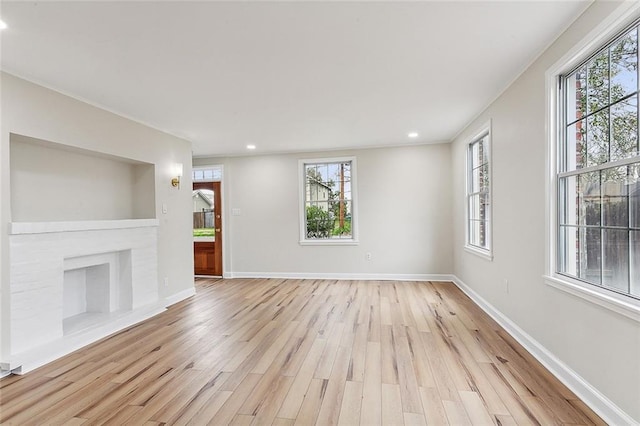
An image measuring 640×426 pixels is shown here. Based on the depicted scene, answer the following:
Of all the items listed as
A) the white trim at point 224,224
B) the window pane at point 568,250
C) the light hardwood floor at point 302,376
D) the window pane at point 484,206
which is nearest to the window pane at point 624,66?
the window pane at point 568,250

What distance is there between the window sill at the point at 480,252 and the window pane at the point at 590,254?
146 cm

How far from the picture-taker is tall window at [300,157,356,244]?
19.2ft

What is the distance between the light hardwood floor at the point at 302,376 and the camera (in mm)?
1886

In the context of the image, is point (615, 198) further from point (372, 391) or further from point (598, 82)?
point (372, 391)

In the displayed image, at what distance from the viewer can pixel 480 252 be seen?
3932 mm

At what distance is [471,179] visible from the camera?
4.54 m

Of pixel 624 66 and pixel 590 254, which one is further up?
pixel 624 66

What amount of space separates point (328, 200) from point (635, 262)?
4590 millimetres

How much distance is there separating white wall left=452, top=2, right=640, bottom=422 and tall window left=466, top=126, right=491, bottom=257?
0.70 feet

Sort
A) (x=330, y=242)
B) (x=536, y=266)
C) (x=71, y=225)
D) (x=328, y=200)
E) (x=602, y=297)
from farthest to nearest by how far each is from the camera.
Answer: (x=328, y=200) → (x=330, y=242) → (x=71, y=225) → (x=536, y=266) → (x=602, y=297)

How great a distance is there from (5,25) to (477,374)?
13.1 ft

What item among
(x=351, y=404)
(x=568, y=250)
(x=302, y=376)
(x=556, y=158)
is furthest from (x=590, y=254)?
(x=302, y=376)

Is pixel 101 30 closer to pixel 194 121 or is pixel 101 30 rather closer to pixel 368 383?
pixel 194 121

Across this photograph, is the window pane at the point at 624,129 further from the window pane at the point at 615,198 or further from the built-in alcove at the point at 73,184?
the built-in alcove at the point at 73,184
